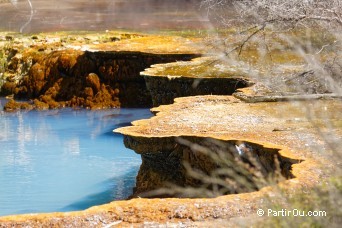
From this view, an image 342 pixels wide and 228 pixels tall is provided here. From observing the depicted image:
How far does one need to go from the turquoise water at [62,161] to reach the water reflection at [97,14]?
23.8 ft

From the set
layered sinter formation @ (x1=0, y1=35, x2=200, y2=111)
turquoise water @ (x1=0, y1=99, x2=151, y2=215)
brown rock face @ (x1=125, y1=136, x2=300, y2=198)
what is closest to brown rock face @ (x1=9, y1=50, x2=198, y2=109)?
layered sinter formation @ (x1=0, y1=35, x2=200, y2=111)

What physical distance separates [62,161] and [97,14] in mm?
18263

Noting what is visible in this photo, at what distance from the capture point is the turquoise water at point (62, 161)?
369 inches

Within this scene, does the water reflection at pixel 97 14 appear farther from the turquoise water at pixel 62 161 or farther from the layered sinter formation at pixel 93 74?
the turquoise water at pixel 62 161

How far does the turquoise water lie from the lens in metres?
9.38

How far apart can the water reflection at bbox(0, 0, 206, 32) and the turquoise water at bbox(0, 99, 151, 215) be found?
23.8 feet

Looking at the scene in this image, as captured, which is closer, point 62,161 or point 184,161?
point 184,161

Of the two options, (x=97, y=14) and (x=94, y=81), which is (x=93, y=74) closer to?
(x=94, y=81)

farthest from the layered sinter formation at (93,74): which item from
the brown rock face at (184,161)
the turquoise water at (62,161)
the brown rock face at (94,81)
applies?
the brown rock face at (184,161)

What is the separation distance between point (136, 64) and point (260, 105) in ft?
23.5

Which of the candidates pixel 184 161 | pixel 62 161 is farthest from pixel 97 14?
pixel 184 161

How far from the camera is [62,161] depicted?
1132 centimetres

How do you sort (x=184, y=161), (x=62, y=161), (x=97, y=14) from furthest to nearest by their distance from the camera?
(x=97, y=14), (x=62, y=161), (x=184, y=161)

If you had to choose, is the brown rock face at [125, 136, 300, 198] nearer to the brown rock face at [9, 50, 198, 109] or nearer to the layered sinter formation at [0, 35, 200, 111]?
the layered sinter formation at [0, 35, 200, 111]
